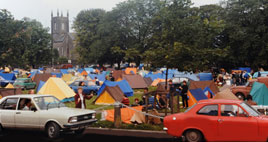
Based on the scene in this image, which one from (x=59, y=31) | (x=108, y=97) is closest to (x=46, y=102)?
(x=108, y=97)

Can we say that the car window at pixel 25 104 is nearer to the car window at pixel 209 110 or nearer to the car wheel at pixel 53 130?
the car wheel at pixel 53 130

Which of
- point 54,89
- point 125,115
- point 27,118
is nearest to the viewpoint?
point 27,118

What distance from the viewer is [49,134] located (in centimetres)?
1005

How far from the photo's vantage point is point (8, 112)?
35.5 ft

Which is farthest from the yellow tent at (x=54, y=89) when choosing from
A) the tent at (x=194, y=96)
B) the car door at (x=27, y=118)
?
the car door at (x=27, y=118)

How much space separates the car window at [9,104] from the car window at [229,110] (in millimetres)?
7383

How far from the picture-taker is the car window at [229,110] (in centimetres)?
864

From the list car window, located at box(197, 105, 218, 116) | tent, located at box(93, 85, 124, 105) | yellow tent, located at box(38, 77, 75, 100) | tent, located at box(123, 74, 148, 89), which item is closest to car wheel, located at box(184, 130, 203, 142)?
car window, located at box(197, 105, 218, 116)

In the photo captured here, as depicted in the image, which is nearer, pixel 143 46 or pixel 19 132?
pixel 19 132

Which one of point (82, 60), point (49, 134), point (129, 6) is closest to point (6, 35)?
point (129, 6)

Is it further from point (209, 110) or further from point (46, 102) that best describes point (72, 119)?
point (209, 110)

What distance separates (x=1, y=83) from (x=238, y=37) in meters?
32.7

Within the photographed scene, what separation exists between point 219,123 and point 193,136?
88 cm

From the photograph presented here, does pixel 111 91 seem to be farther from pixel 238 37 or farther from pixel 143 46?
pixel 143 46
